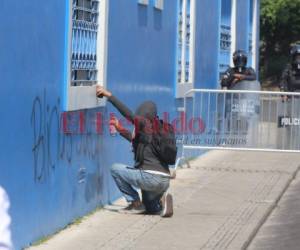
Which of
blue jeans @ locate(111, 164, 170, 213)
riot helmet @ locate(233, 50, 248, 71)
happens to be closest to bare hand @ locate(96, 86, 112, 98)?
blue jeans @ locate(111, 164, 170, 213)

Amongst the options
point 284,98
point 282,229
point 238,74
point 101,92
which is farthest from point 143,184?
point 238,74

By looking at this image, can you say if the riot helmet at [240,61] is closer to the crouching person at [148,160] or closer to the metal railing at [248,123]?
the metal railing at [248,123]

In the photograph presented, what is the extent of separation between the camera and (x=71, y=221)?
8758 millimetres

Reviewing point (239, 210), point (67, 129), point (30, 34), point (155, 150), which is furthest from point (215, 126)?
point (30, 34)

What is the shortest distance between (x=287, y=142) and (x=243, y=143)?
0.73 meters

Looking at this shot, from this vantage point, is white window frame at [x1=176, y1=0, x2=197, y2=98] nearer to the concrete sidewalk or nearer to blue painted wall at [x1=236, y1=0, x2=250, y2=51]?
the concrete sidewalk

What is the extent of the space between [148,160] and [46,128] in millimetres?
1967

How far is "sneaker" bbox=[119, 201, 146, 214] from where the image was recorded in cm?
977

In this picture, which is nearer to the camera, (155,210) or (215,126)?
(155,210)

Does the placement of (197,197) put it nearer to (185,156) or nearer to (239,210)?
(239,210)

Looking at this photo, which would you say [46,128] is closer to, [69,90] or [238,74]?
[69,90]

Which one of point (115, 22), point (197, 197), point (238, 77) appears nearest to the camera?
point (115, 22)

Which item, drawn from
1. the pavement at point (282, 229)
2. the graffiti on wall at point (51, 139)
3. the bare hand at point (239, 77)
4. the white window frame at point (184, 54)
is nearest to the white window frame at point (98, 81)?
the graffiti on wall at point (51, 139)

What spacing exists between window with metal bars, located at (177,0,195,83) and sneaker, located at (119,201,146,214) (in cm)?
497
